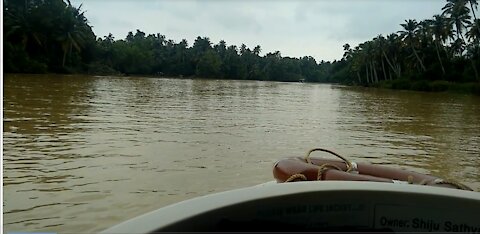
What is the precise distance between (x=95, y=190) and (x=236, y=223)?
2.93m

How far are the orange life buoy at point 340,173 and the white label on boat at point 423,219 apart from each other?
80 centimetres

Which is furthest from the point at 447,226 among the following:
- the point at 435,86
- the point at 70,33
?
the point at 70,33

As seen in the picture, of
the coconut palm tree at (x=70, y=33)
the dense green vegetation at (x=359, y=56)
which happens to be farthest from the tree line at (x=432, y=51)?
the coconut palm tree at (x=70, y=33)

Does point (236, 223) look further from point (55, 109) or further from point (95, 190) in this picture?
point (55, 109)

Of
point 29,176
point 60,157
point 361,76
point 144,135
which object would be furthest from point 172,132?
point 361,76

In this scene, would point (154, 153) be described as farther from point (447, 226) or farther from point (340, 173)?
point (447, 226)

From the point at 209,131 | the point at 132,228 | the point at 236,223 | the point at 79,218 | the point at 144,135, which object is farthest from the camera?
the point at 209,131

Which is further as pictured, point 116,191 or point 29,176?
point 29,176

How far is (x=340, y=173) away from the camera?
2.53 metres

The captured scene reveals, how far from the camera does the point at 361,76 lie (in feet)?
216

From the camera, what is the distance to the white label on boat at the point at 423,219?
5.24 ft

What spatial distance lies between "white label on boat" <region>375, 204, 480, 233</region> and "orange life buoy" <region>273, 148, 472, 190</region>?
80 centimetres

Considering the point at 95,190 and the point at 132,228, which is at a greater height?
the point at 132,228

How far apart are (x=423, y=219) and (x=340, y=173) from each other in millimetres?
924
